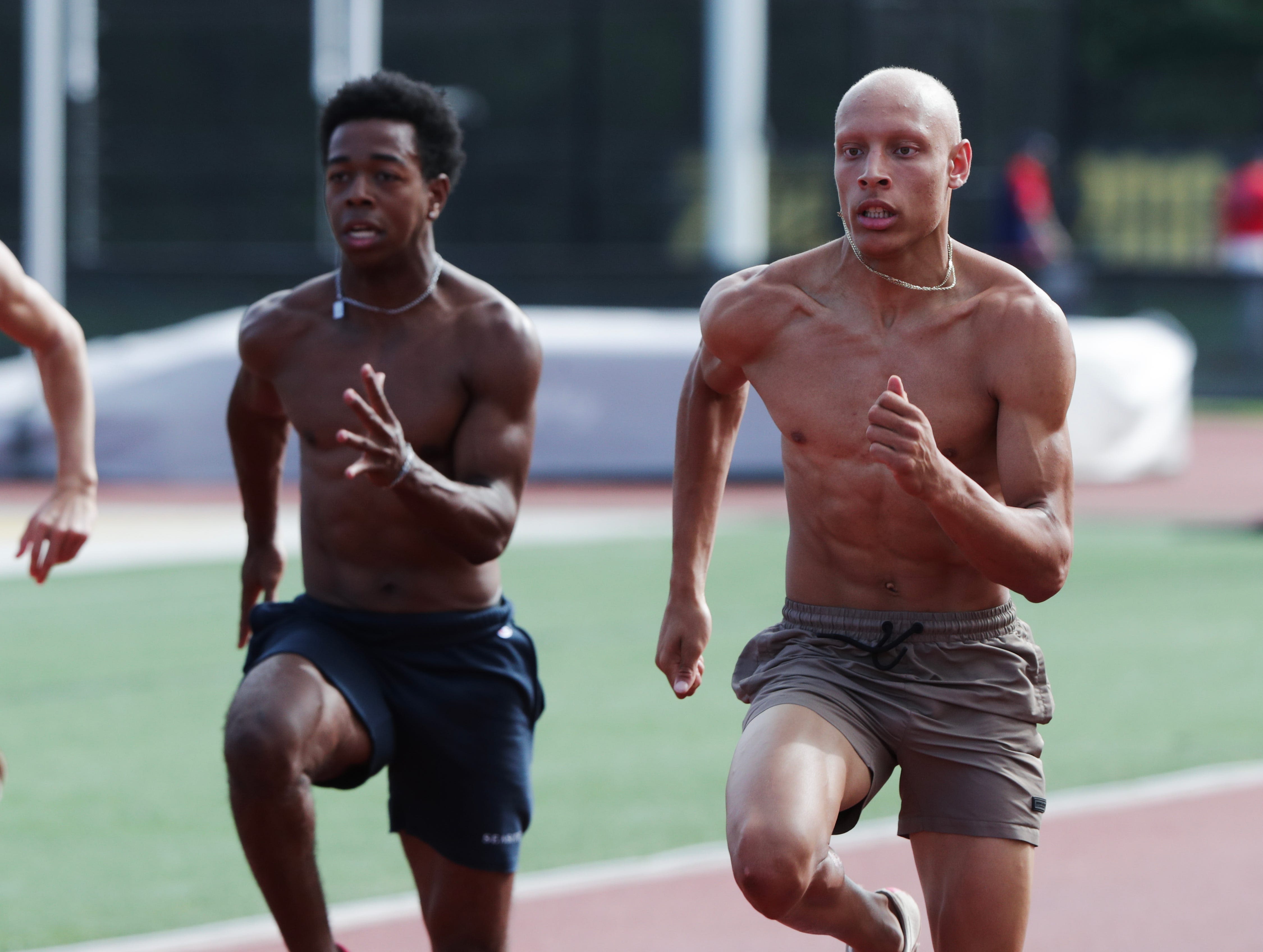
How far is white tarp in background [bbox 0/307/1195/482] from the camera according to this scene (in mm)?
16844

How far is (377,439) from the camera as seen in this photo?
4.38 metres

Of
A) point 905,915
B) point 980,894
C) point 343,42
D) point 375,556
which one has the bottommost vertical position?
point 905,915

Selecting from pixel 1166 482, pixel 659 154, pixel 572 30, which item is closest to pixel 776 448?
pixel 1166 482

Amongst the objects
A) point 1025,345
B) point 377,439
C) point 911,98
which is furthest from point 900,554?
point 377,439

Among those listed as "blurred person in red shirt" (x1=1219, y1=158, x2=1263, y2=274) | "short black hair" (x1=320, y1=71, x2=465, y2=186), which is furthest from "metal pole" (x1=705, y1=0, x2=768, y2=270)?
"short black hair" (x1=320, y1=71, x2=465, y2=186)

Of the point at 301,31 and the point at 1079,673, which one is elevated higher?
the point at 301,31

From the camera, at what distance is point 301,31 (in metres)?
37.9

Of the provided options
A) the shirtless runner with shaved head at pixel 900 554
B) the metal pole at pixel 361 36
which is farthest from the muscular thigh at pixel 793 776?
the metal pole at pixel 361 36

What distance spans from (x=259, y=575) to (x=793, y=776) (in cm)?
188

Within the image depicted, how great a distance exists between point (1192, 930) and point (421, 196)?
3.04 meters

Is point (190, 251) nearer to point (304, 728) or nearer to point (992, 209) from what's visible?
point (992, 209)

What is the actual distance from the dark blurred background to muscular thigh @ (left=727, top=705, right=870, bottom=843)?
73.7 ft

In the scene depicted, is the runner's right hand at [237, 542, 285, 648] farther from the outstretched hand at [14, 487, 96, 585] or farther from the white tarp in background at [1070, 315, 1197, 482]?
the white tarp in background at [1070, 315, 1197, 482]

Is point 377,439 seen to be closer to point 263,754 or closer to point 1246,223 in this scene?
point 263,754
